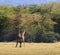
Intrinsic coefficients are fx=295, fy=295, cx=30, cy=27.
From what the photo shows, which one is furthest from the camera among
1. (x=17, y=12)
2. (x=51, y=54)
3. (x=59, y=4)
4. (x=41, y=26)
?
(x=59, y=4)

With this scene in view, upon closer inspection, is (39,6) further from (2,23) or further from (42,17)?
(2,23)

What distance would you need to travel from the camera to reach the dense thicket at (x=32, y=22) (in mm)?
45903

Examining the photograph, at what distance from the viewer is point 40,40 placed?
4628cm

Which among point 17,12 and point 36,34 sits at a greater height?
point 17,12

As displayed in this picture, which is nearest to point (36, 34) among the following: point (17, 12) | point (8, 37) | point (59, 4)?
point (8, 37)

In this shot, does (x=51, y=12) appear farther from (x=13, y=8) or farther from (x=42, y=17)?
(x=13, y=8)

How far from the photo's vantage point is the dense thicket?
151 ft

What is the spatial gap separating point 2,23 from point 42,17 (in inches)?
277

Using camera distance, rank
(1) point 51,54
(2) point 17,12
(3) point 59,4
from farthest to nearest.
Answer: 1. (3) point 59,4
2. (2) point 17,12
3. (1) point 51,54

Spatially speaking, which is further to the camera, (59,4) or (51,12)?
(59,4)

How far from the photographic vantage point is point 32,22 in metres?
51.2

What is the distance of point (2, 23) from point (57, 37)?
10.1 m

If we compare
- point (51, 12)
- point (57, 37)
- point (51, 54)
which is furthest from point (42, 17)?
point (51, 54)

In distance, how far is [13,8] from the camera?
55250mm
